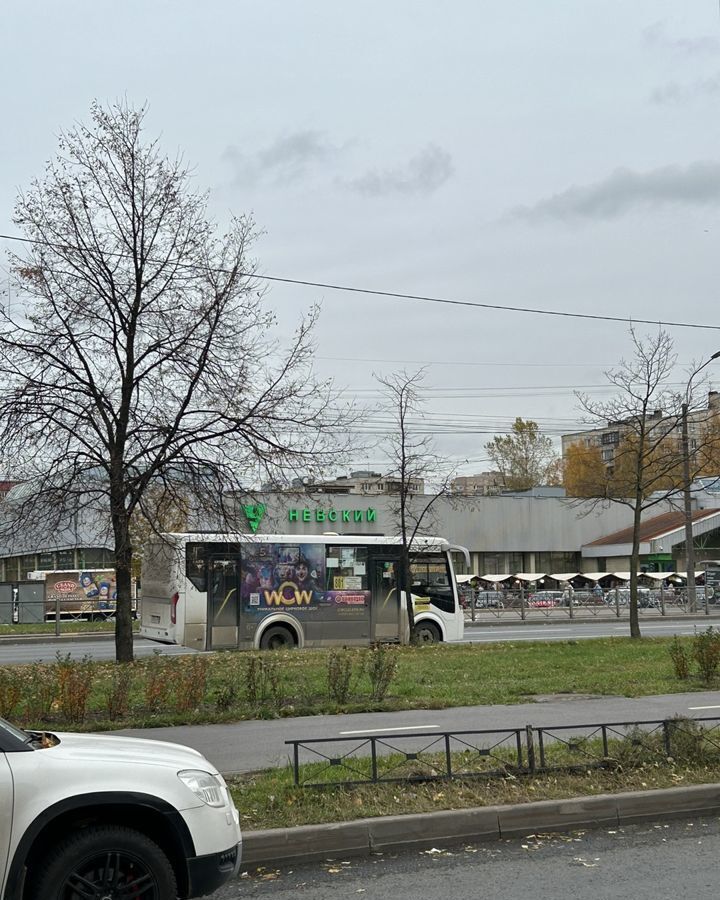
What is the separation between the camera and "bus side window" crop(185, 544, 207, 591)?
23.3 meters

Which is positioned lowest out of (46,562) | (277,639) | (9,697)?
(277,639)

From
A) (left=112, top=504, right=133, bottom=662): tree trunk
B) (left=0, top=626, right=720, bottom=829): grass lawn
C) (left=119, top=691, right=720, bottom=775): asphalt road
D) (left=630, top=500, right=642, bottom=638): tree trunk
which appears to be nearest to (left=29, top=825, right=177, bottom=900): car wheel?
(left=0, top=626, right=720, bottom=829): grass lawn

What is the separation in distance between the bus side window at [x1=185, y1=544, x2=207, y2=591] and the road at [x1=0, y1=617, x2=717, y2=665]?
2330 mm

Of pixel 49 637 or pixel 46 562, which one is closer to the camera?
pixel 49 637

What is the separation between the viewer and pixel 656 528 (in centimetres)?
6244

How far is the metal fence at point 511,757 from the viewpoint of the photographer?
804 centimetres

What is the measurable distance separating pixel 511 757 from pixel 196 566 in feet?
52.3

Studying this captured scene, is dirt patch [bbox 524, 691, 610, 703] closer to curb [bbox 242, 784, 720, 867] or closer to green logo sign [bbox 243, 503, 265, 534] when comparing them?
green logo sign [bbox 243, 503, 265, 534]

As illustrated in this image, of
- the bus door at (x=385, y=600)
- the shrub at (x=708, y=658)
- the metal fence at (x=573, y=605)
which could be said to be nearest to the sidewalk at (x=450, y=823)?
the shrub at (x=708, y=658)

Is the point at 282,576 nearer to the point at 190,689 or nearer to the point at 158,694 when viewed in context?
the point at 190,689

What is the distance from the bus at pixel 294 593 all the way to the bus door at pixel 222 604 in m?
0.02

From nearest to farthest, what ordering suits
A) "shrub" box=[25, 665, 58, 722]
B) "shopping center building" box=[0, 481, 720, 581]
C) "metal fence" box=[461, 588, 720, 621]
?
"shrub" box=[25, 665, 58, 722] → "metal fence" box=[461, 588, 720, 621] → "shopping center building" box=[0, 481, 720, 581]

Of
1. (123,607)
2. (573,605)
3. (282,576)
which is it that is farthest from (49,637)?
(573,605)

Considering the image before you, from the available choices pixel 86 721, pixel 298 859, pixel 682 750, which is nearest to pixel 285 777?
pixel 298 859
